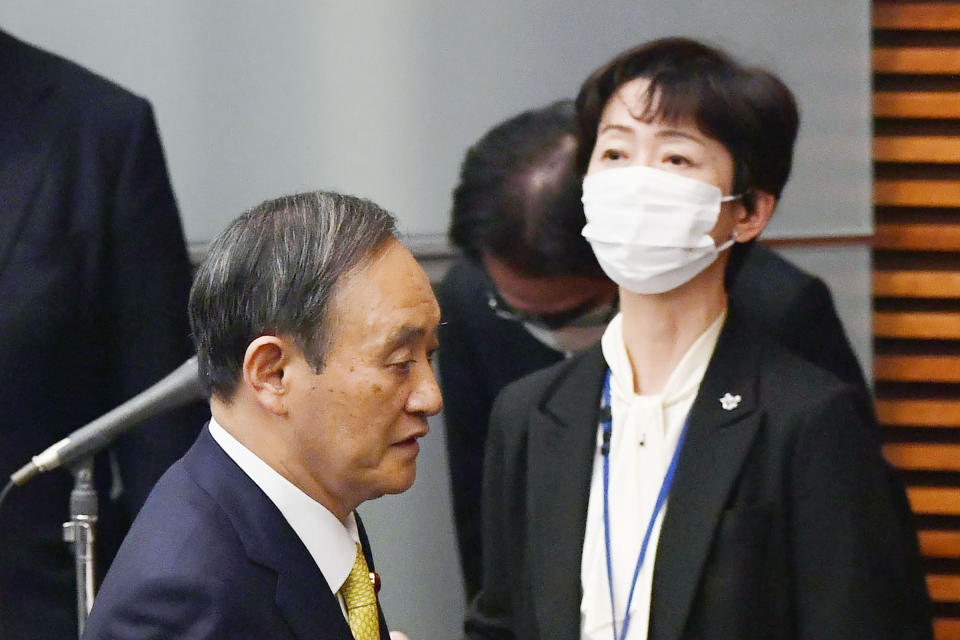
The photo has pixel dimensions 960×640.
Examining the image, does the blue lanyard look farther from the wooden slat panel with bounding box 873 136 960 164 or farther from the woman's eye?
the wooden slat panel with bounding box 873 136 960 164

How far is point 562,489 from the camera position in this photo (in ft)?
8.45

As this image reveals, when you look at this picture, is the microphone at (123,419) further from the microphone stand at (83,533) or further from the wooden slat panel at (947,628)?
the wooden slat panel at (947,628)

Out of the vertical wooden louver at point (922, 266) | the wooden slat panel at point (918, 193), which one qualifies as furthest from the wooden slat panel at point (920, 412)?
Result: the wooden slat panel at point (918, 193)

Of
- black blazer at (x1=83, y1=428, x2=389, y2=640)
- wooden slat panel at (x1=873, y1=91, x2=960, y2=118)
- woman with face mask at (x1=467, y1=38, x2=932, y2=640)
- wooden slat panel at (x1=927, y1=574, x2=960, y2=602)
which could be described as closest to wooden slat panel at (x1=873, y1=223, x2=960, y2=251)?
wooden slat panel at (x1=873, y1=91, x2=960, y2=118)

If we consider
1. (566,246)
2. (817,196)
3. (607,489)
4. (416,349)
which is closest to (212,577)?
(416,349)

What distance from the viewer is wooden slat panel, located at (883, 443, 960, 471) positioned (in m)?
3.82

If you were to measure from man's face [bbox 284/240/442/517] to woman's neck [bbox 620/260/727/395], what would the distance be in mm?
845

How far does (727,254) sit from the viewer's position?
2.67m

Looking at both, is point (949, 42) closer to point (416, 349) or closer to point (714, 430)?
point (714, 430)

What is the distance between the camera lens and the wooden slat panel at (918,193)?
3754 mm

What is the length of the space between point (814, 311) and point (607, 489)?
92cm

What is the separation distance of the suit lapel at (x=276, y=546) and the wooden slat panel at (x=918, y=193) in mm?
2404

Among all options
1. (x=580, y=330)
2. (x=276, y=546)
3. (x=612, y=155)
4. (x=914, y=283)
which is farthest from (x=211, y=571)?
(x=914, y=283)

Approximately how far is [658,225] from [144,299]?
2.98 feet
